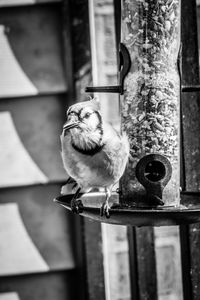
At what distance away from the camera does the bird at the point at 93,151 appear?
1229mm

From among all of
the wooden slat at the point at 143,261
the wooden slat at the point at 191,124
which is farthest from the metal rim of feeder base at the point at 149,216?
the wooden slat at the point at 143,261

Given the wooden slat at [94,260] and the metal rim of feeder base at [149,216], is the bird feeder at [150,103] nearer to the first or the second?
the metal rim of feeder base at [149,216]

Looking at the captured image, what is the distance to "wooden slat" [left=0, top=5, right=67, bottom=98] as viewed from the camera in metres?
1.92

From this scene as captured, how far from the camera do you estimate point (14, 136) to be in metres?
1.93

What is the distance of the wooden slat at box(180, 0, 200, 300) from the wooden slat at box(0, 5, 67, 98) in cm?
63

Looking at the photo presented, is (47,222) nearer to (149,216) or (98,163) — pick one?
(98,163)

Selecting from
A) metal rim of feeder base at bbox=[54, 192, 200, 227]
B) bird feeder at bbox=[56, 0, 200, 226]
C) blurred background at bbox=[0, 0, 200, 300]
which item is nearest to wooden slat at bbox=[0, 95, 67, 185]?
blurred background at bbox=[0, 0, 200, 300]

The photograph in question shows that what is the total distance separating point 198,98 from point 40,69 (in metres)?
0.73

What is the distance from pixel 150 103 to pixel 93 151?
0.85 feet

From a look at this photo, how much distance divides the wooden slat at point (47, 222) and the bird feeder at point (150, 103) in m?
0.54

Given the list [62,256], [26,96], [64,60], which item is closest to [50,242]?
[62,256]

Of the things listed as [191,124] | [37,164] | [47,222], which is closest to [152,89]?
[191,124]

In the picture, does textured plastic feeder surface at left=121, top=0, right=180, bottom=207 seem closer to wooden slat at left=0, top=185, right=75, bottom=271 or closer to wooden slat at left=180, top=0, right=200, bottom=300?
wooden slat at left=180, top=0, right=200, bottom=300

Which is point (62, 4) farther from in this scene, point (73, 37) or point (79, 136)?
point (79, 136)
